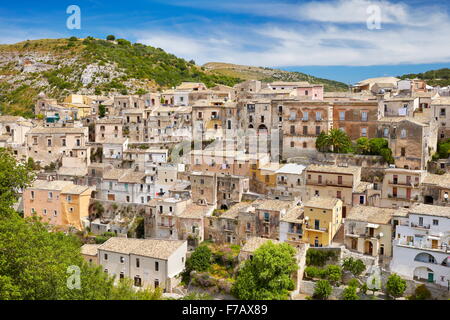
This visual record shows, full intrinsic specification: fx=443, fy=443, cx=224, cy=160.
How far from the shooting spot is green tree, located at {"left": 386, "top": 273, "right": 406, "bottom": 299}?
17172 millimetres

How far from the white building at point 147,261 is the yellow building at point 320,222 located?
19.9 ft

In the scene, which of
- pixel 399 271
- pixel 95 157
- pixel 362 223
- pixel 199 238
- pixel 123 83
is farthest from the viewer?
pixel 123 83

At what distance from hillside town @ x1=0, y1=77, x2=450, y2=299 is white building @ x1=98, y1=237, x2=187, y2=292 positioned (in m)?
0.06

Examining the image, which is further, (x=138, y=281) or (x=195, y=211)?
(x=195, y=211)

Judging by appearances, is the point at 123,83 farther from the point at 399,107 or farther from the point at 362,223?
the point at 362,223

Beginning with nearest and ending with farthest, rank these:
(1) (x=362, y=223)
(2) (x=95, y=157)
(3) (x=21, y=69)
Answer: (1) (x=362, y=223) < (2) (x=95, y=157) < (3) (x=21, y=69)

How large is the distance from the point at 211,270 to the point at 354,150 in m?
11.0

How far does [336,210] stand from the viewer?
21.0 m

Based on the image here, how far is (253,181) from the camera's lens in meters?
25.4

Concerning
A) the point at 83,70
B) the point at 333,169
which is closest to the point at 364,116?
the point at 333,169

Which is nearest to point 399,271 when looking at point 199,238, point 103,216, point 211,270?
point 211,270

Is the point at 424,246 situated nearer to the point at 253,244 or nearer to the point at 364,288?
the point at 364,288

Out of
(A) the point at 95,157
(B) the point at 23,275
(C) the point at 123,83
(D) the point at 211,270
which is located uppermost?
(C) the point at 123,83

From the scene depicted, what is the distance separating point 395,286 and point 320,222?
4.42 metres
